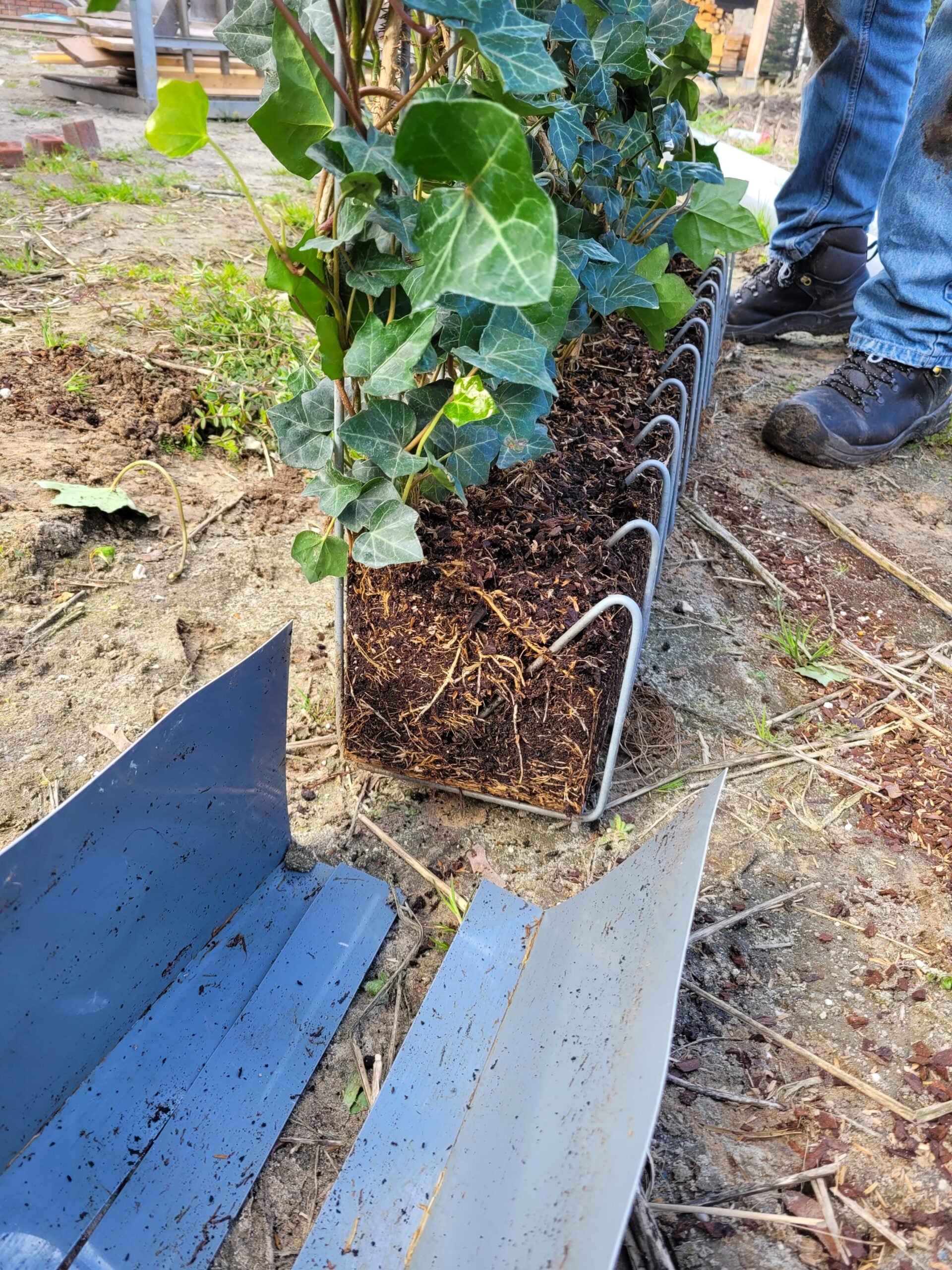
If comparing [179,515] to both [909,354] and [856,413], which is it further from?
[909,354]

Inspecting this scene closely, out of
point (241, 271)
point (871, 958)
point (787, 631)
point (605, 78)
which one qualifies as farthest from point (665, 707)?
point (241, 271)

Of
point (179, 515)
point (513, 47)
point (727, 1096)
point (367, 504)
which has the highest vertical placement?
point (513, 47)

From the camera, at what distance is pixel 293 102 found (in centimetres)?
108

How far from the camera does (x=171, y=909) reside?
1.27 meters

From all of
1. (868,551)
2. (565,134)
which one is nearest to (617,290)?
(565,134)

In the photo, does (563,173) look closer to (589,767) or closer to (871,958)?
(589,767)

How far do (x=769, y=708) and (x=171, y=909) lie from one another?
51.5 inches

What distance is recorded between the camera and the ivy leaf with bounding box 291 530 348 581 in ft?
4.45

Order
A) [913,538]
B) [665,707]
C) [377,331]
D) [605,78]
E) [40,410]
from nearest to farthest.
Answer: [377,331] < [605,78] < [665,707] < [40,410] < [913,538]

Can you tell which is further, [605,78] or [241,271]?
[241,271]

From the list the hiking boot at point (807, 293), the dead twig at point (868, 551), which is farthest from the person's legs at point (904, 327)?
the hiking boot at point (807, 293)

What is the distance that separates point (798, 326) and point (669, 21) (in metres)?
2.18

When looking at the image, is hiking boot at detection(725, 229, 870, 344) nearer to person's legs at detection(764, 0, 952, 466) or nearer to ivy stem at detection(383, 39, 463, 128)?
person's legs at detection(764, 0, 952, 466)

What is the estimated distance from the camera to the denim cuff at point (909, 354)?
2869mm
